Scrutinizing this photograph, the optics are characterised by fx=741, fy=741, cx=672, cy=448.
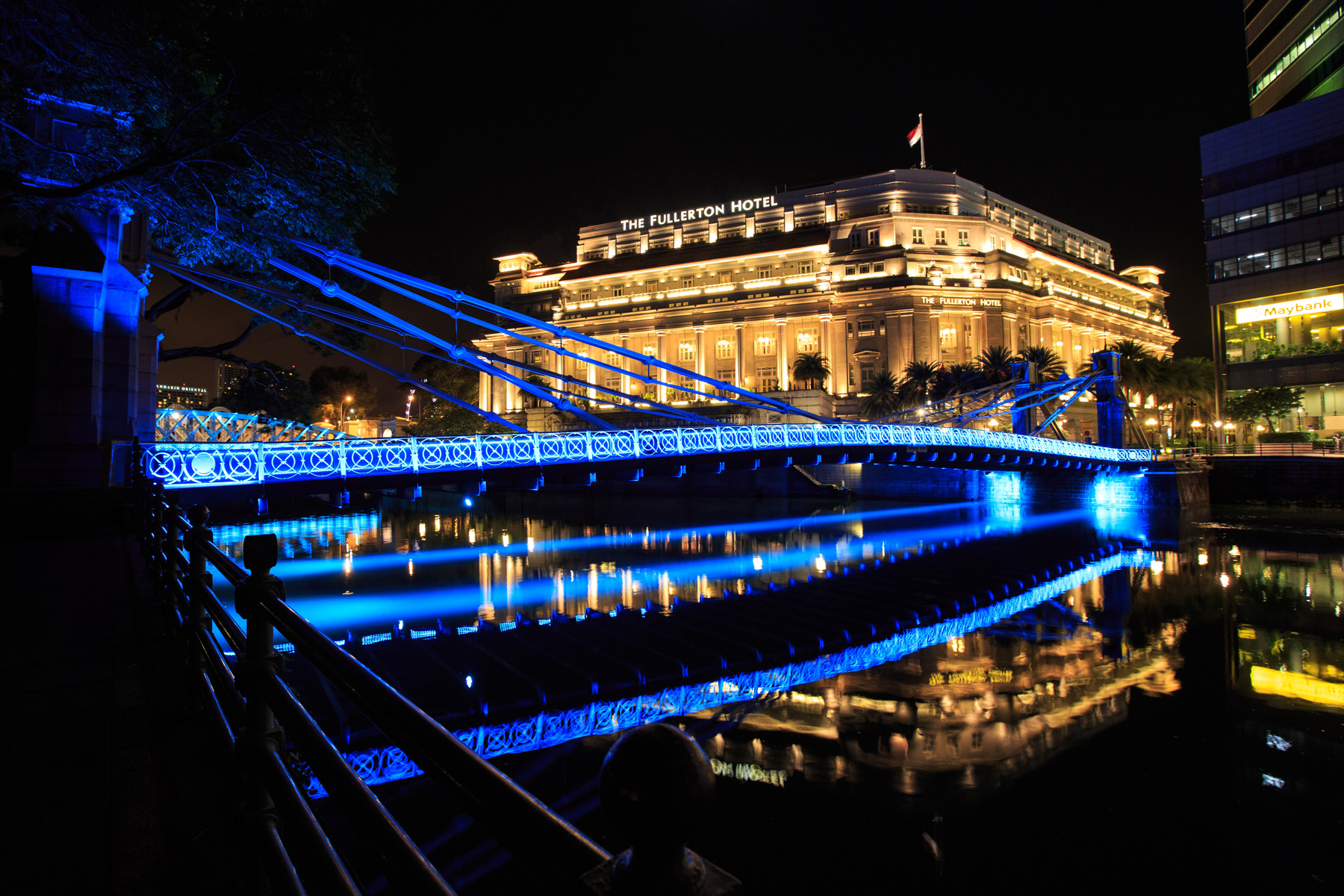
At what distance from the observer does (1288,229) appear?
4412cm

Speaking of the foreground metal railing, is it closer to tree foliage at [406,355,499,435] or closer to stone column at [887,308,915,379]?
tree foliage at [406,355,499,435]

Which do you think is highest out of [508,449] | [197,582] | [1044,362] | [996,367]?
[1044,362]

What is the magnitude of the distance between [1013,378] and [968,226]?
34051 mm

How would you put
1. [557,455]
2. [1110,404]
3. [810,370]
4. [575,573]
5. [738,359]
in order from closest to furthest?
[575,573], [557,455], [1110,404], [810,370], [738,359]

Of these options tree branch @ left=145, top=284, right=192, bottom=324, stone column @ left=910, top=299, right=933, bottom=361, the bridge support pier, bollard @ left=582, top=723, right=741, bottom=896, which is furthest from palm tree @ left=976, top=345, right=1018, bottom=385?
bollard @ left=582, top=723, right=741, bottom=896

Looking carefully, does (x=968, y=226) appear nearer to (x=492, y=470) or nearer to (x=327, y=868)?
(x=492, y=470)

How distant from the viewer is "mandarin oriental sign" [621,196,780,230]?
84.7 meters

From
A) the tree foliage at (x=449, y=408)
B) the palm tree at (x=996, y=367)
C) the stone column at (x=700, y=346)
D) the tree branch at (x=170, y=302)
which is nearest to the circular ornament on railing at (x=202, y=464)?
the tree branch at (x=170, y=302)

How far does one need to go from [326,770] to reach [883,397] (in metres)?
60.0

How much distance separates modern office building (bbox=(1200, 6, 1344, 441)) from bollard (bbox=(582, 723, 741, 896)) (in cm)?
5613

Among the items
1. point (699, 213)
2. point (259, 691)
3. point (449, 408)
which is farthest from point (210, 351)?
point (699, 213)

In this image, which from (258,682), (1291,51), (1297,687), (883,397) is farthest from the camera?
(883,397)

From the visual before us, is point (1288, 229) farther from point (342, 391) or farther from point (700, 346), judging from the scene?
point (342, 391)

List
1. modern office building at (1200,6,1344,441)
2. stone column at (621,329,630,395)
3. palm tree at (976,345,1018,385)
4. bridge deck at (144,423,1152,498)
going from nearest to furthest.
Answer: bridge deck at (144,423,1152,498), modern office building at (1200,6,1344,441), palm tree at (976,345,1018,385), stone column at (621,329,630,395)
